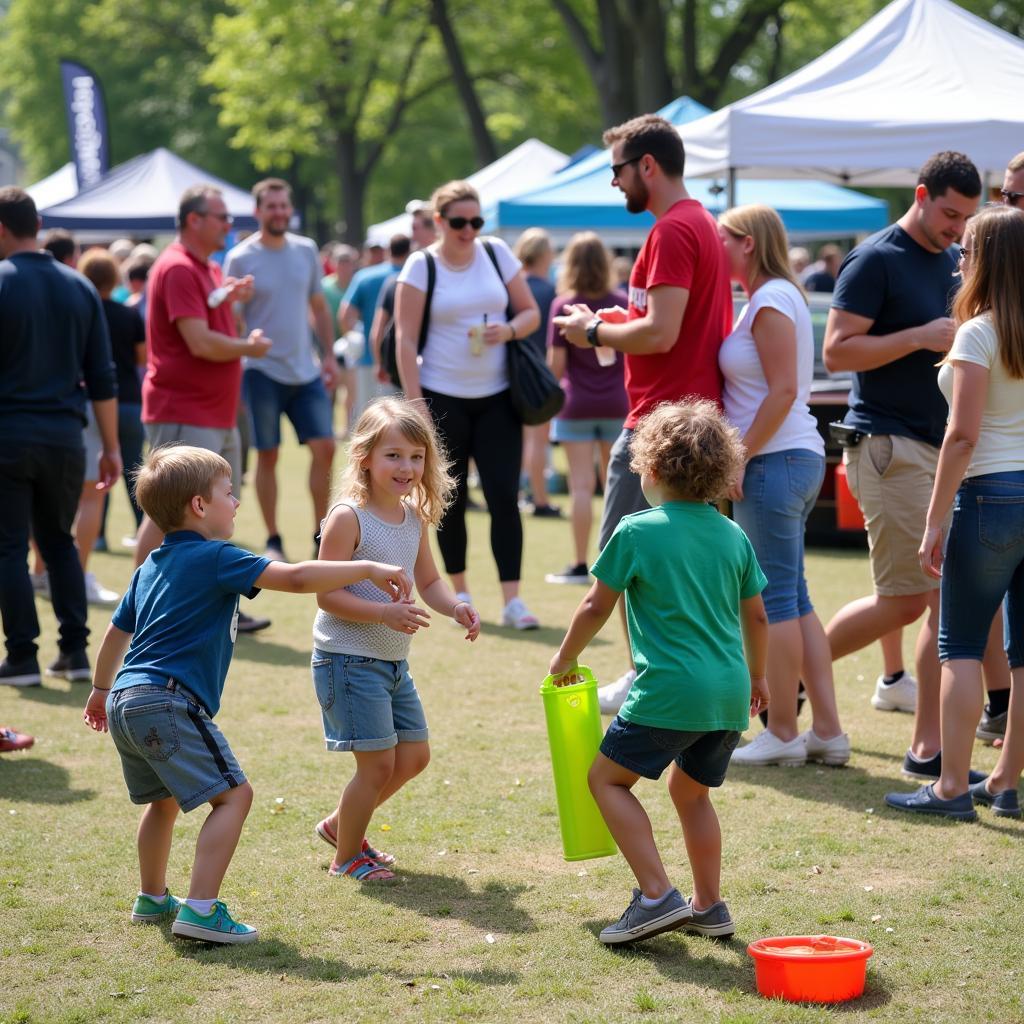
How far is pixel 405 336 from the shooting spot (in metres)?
7.81

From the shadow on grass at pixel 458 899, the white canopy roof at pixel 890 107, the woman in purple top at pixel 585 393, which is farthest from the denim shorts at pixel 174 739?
the white canopy roof at pixel 890 107

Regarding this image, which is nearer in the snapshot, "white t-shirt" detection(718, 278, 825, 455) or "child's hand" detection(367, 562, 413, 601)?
"child's hand" detection(367, 562, 413, 601)

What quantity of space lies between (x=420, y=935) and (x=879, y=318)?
2858mm

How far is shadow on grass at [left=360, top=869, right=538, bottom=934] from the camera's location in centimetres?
418

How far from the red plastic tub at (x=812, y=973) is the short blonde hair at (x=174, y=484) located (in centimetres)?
186

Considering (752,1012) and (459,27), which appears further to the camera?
(459,27)

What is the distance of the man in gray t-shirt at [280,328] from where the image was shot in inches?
361

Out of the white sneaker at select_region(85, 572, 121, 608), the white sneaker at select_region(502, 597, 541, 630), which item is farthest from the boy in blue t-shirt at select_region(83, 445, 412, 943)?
the white sneaker at select_region(85, 572, 121, 608)

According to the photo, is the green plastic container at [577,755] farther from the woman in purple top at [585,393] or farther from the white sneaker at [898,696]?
the woman in purple top at [585,393]

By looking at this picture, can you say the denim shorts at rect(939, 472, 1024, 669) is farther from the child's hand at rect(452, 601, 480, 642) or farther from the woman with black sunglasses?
the woman with black sunglasses

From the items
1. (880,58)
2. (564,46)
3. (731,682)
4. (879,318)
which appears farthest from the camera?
(564,46)

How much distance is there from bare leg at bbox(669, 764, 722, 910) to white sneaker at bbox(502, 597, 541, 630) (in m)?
4.38

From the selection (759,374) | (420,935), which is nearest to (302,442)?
(759,374)

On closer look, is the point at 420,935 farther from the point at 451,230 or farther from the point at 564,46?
the point at 564,46
